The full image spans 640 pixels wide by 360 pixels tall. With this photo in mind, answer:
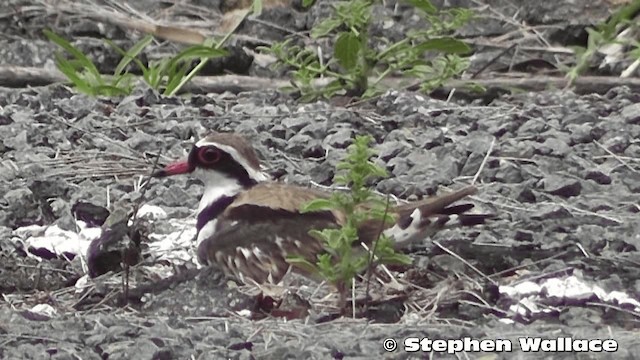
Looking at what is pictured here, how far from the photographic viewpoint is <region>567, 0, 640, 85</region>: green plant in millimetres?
8406

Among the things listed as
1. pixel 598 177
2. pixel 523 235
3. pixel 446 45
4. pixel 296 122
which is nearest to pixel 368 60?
pixel 446 45

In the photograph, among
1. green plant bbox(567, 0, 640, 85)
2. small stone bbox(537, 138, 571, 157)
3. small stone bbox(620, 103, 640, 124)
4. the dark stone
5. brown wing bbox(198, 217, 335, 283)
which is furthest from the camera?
green plant bbox(567, 0, 640, 85)

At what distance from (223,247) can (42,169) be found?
1.59 m

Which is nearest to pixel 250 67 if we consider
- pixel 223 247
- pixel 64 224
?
pixel 64 224

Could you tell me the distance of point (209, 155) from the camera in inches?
221

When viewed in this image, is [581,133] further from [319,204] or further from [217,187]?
[319,204]

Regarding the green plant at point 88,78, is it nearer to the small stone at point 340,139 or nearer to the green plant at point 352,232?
the small stone at point 340,139

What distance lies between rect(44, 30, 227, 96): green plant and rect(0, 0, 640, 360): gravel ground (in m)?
0.14

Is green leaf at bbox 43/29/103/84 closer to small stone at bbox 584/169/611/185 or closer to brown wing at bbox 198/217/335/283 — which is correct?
small stone at bbox 584/169/611/185

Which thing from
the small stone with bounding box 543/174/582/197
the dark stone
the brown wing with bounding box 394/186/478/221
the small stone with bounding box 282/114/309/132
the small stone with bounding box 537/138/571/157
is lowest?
the small stone with bounding box 282/114/309/132

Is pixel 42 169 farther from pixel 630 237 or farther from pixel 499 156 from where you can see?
pixel 630 237

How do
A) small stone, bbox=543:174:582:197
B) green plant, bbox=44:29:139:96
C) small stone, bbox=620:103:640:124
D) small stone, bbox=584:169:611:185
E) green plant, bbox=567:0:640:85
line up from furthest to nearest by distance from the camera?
green plant, bbox=567:0:640:85
green plant, bbox=44:29:139:96
small stone, bbox=620:103:640:124
small stone, bbox=584:169:611:185
small stone, bbox=543:174:582:197

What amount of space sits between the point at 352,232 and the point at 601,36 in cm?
420

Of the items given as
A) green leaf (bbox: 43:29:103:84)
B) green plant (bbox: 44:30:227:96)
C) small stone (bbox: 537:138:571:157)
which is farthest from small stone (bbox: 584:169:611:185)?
green leaf (bbox: 43:29:103:84)
